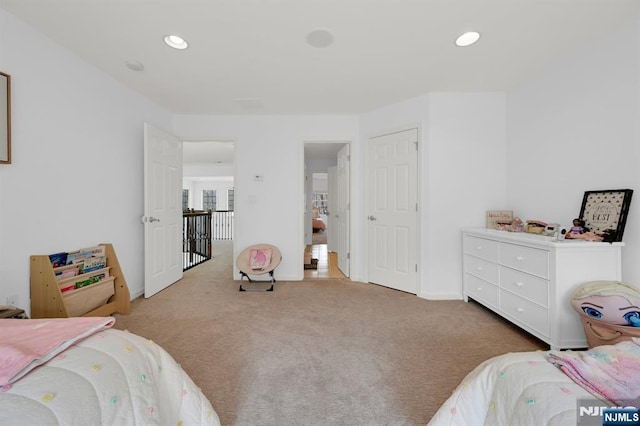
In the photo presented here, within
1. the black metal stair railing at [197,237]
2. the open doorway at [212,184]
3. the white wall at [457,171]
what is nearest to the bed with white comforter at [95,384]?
the white wall at [457,171]

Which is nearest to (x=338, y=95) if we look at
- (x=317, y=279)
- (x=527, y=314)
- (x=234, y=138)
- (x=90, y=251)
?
(x=234, y=138)

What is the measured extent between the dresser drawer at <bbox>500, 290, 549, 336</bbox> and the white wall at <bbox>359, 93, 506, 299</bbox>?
2.44 ft

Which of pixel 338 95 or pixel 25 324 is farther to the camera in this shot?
pixel 338 95

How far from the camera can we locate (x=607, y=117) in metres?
1.98

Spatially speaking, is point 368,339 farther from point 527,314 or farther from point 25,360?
point 25,360

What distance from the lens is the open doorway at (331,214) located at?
4.07m

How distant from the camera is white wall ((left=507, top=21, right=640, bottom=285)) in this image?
1.85 meters

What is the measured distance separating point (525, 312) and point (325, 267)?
3050mm

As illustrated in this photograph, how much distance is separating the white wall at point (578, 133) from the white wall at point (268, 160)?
2031 millimetres

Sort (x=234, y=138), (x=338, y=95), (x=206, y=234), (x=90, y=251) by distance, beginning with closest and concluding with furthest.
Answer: (x=90, y=251)
(x=338, y=95)
(x=234, y=138)
(x=206, y=234)

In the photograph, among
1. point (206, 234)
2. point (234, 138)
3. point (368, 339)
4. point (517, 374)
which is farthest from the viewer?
point (206, 234)

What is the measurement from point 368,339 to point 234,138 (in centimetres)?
315

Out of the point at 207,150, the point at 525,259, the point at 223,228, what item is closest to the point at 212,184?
the point at 223,228

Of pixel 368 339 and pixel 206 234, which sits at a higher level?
pixel 206 234
